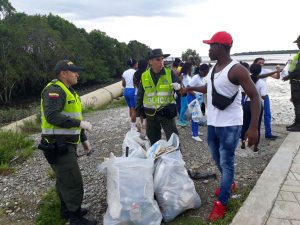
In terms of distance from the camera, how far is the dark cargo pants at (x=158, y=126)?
3385mm

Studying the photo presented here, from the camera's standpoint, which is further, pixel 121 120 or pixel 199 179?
pixel 121 120

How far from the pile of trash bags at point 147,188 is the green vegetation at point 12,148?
2868 mm

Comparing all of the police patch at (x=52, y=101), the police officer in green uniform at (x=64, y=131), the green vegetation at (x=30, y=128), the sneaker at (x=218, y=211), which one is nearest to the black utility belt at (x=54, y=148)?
the police officer in green uniform at (x=64, y=131)

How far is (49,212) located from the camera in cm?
277

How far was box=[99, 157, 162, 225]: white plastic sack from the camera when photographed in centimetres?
218

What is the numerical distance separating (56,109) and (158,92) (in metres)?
1.58

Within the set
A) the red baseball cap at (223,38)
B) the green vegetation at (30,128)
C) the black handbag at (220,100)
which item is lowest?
the green vegetation at (30,128)

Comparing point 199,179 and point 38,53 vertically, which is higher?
point 38,53

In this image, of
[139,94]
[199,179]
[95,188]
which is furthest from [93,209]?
[139,94]

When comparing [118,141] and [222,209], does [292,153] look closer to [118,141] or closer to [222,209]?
[222,209]

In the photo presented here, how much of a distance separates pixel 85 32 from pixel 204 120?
32.0 metres

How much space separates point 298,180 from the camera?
3002mm

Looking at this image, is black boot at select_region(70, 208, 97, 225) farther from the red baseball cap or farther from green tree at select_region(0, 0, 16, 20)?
green tree at select_region(0, 0, 16, 20)

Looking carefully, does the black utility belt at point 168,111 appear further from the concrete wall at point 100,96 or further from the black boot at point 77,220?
the concrete wall at point 100,96
